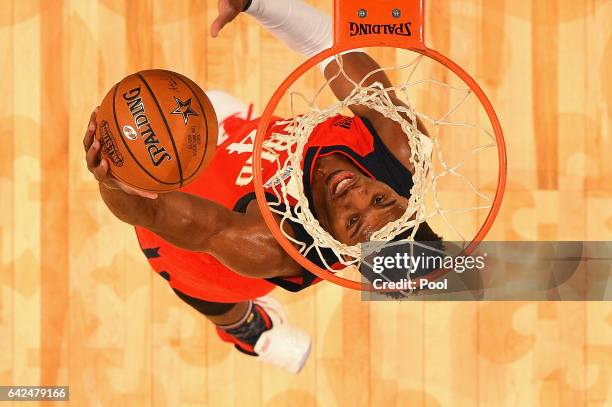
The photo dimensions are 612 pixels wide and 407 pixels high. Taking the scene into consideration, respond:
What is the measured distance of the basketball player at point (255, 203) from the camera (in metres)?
1.25

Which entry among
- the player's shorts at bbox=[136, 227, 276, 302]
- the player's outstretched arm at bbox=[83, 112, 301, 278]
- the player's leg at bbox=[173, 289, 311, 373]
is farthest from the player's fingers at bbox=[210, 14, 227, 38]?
the player's leg at bbox=[173, 289, 311, 373]

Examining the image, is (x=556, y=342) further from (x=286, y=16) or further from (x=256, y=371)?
(x=286, y=16)

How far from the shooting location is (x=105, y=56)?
74.2 inches

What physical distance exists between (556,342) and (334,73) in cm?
88

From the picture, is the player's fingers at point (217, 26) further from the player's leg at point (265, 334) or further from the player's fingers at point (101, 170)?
the player's leg at point (265, 334)

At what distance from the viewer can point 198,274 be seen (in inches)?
60.2

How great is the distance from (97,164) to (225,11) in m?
0.40

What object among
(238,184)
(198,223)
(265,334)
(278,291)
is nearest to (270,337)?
(265,334)

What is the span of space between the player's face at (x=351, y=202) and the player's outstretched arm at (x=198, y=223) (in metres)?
0.11

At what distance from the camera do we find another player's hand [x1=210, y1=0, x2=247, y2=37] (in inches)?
53.0

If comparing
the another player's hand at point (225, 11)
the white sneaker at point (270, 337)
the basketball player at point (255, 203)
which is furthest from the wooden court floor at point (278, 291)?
the another player's hand at point (225, 11)

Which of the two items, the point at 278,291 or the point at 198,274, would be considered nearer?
the point at 198,274

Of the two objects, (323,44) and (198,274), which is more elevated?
(323,44)

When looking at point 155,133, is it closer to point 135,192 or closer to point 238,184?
point 135,192
